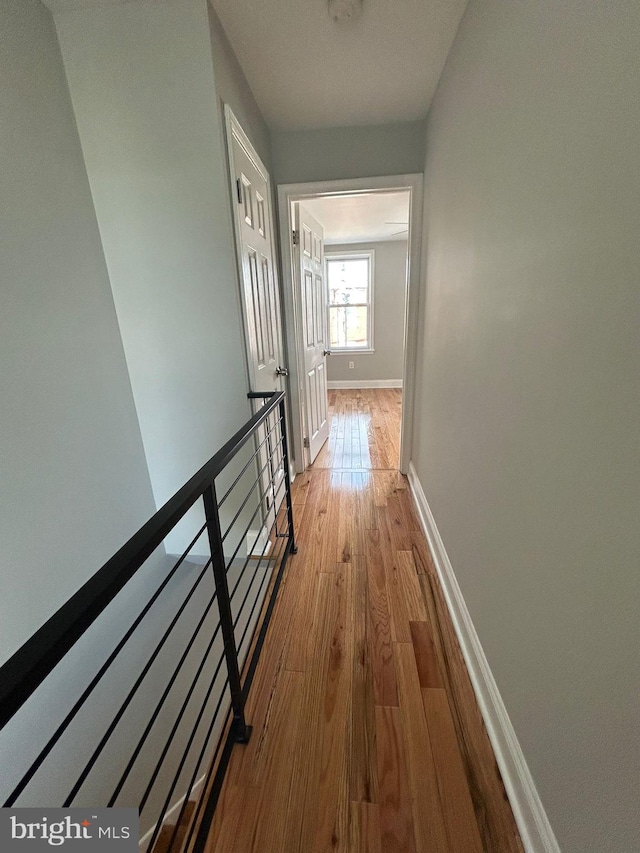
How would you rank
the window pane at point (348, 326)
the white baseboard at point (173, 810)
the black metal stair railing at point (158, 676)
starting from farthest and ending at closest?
1. the window pane at point (348, 326)
2. the white baseboard at point (173, 810)
3. the black metal stair railing at point (158, 676)

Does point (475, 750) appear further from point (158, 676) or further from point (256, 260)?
point (256, 260)

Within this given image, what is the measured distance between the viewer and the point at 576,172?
68 cm

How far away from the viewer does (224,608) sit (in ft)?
3.24

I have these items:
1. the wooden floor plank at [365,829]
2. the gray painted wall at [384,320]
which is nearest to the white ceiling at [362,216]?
the gray painted wall at [384,320]

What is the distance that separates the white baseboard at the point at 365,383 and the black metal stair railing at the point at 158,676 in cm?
390

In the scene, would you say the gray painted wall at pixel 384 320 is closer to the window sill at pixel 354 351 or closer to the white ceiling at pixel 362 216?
the window sill at pixel 354 351

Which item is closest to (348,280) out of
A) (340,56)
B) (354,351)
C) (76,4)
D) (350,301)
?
(350,301)

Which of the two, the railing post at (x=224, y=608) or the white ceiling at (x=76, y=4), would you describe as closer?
the railing post at (x=224, y=608)

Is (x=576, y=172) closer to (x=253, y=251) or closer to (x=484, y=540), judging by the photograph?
(x=484, y=540)

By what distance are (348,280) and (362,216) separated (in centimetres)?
173

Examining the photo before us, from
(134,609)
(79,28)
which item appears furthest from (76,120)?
(134,609)

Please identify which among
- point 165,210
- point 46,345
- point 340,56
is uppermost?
point 340,56

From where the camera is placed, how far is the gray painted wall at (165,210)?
4.41 feet

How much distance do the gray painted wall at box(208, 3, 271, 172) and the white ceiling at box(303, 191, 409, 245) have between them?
86 cm
